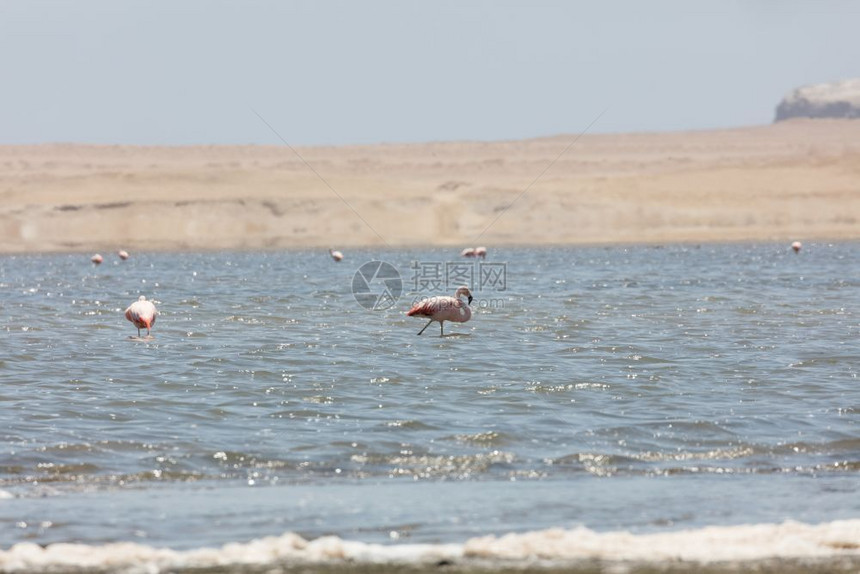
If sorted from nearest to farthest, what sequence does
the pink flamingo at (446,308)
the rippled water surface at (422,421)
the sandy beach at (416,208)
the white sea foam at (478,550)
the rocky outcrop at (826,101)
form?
the white sea foam at (478,550), the rippled water surface at (422,421), the pink flamingo at (446,308), the sandy beach at (416,208), the rocky outcrop at (826,101)

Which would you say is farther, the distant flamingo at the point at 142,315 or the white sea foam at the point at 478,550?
the distant flamingo at the point at 142,315

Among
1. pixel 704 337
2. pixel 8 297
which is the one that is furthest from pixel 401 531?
pixel 8 297

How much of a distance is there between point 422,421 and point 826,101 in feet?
551

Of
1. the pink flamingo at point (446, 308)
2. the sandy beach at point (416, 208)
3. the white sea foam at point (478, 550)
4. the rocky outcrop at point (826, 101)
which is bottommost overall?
the white sea foam at point (478, 550)

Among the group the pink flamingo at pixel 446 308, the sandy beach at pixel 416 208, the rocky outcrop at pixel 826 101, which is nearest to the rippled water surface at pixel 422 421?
the pink flamingo at pixel 446 308

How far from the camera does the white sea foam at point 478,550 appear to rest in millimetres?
6898

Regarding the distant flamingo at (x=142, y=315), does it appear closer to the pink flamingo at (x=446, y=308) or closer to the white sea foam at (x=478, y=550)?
the pink flamingo at (x=446, y=308)

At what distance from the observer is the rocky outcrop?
167750 millimetres

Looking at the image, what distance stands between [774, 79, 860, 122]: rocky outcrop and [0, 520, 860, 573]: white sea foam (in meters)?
169

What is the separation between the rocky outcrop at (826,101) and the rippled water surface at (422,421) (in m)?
151

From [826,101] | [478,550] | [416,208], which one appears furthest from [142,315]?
[826,101]

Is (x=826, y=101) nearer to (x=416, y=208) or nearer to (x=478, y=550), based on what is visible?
(x=416, y=208)

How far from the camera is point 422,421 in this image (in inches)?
494

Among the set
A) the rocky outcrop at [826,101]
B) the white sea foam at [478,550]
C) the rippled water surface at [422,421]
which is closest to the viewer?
the white sea foam at [478,550]
